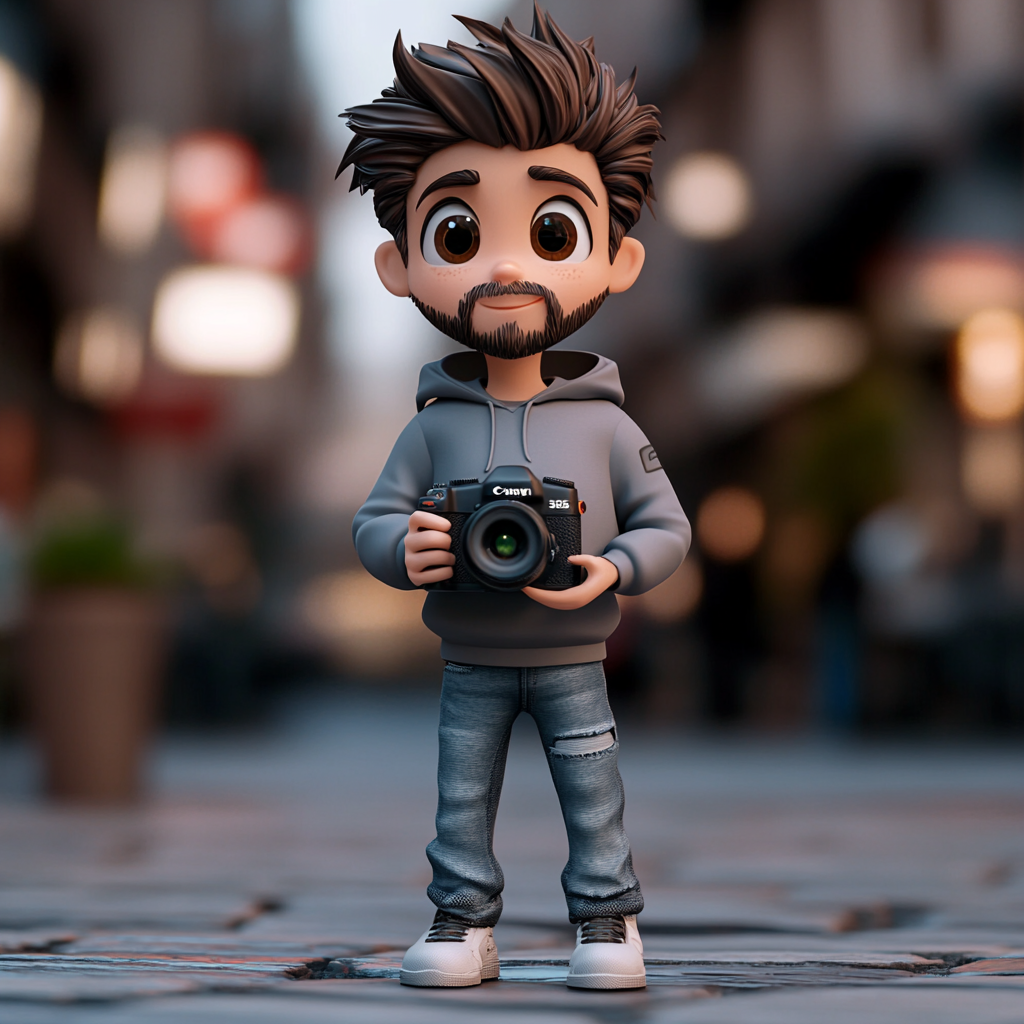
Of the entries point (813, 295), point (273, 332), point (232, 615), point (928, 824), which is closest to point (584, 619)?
point (928, 824)

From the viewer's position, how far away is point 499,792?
243 cm

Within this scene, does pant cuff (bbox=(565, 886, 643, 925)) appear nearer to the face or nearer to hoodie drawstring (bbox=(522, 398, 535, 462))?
hoodie drawstring (bbox=(522, 398, 535, 462))

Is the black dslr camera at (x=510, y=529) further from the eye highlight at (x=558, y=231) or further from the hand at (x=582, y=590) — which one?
the eye highlight at (x=558, y=231)

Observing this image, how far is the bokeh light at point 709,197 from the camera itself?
1398 centimetres

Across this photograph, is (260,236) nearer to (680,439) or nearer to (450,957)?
(680,439)

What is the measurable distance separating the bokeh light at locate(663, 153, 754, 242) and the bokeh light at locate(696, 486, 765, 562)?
301 cm

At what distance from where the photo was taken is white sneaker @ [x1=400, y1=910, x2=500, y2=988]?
230 centimetres

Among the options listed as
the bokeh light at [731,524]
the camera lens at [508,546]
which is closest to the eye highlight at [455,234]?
the camera lens at [508,546]

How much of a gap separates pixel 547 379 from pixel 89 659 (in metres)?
4.52

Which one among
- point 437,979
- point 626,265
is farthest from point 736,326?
point 437,979

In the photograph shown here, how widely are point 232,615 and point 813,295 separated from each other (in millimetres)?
6962

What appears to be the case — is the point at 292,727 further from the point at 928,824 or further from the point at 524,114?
the point at 524,114

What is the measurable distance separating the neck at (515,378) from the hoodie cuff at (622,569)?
0.40 m

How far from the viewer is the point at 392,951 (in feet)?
9.03
